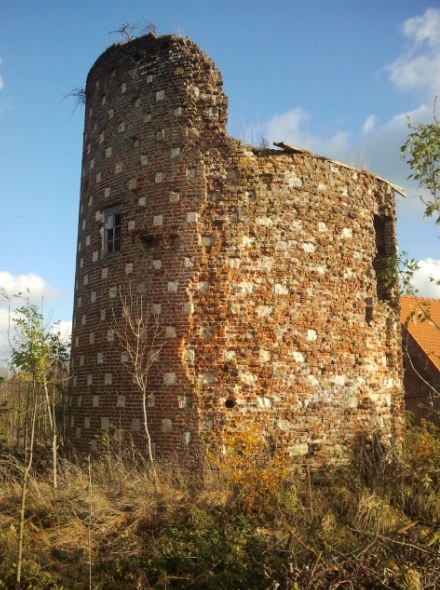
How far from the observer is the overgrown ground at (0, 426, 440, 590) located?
6121mm

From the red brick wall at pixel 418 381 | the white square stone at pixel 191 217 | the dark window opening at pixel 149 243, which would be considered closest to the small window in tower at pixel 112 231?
the dark window opening at pixel 149 243

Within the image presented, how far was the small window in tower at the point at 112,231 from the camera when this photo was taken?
39.1 feet

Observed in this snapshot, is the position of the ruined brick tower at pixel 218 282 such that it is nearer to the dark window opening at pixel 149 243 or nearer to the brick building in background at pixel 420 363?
the dark window opening at pixel 149 243

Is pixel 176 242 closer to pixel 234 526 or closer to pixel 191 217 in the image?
pixel 191 217

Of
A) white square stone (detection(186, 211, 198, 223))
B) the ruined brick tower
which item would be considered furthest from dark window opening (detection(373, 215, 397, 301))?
white square stone (detection(186, 211, 198, 223))

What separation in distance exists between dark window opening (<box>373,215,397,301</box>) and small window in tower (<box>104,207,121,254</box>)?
19.8 feet

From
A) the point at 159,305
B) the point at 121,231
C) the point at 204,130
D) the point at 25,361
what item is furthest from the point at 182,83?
the point at 25,361

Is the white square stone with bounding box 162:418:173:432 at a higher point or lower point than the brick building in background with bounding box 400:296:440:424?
lower

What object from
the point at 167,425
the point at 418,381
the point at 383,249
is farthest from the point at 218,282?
the point at 418,381

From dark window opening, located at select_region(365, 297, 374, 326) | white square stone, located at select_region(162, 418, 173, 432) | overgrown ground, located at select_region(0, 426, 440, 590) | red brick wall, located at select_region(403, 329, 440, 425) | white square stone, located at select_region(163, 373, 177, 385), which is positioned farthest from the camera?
red brick wall, located at select_region(403, 329, 440, 425)

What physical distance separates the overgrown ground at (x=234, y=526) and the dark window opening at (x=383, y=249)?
144 inches

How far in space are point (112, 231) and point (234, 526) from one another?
6.94 meters

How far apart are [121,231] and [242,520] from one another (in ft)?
21.4

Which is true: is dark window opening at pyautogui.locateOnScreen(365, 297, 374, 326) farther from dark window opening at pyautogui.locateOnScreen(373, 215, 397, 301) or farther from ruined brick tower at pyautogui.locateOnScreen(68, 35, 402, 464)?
dark window opening at pyautogui.locateOnScreen(373, 215, 397, 301)
